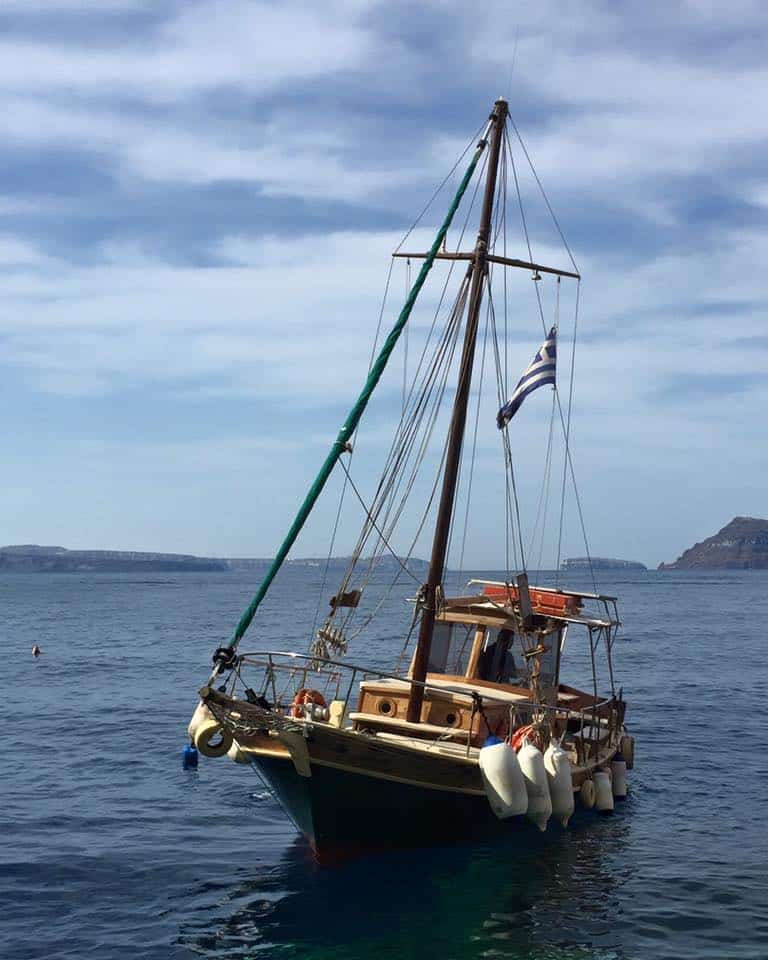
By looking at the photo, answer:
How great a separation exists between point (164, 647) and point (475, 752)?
163ft

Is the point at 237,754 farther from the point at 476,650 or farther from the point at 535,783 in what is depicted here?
the point at 476,650

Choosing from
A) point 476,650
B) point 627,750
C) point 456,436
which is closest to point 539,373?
point 456,436

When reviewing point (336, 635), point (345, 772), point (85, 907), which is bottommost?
point (85, 907)

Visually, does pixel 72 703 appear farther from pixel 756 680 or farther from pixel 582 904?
pixel 756 680

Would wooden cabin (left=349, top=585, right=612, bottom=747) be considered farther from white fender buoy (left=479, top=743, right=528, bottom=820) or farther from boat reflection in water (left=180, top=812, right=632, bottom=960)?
boat reflection in water (left=180, top=812, right=632, bottom=960)

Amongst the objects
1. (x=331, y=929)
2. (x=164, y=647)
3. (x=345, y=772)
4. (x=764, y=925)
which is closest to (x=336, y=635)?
(x=345, y=772)

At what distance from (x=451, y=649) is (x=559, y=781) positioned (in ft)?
18.2

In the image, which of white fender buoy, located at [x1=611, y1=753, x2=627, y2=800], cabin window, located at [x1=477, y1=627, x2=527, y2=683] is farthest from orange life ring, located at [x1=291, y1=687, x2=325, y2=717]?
white fender buoy, located at [x1=611, y1=753, x2=627, y2=800]

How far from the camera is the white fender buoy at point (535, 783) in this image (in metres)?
19.5

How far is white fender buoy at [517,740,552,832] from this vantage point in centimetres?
1953

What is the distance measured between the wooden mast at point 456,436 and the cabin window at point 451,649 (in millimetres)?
2952

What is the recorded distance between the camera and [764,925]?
18062 millimetres

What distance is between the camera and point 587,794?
24.5 m

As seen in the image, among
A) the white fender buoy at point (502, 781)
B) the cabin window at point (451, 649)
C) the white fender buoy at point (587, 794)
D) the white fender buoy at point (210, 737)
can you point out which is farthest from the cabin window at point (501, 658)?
the white fender buoy at point (210, 737)
